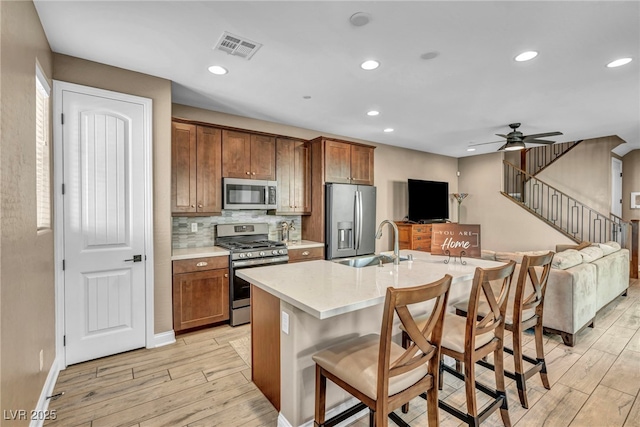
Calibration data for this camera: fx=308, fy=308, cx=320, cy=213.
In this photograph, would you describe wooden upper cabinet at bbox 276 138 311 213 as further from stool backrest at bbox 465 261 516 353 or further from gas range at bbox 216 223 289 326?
stool backrest at bbox 465 261 516 353

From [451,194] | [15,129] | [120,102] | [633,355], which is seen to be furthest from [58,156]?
[451,194]

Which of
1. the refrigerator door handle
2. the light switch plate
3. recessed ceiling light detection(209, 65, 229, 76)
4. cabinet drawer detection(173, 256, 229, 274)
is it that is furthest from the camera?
the refrigerator door handle

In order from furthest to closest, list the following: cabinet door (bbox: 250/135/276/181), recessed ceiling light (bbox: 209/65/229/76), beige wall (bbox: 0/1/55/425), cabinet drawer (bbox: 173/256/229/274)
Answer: cabinet door (bbox: 250/135/276/181) < cabinet drawer (bbox: 173/256/229/274) < recessed ceiling light (bbox: 209/65/229/76) < beige wall (bbox: 0/1/55/425)

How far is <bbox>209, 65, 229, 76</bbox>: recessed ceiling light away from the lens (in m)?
2.83

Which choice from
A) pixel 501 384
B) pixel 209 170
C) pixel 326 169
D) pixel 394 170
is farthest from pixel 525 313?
pixel 394 170

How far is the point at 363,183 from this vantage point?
513cm

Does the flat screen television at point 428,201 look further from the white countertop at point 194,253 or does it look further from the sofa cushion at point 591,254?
the white countertop at point 194,253

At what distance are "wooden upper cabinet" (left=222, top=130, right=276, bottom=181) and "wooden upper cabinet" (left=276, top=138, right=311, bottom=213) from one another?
0.14 metres

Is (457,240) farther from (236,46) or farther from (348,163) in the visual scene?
(348,163)

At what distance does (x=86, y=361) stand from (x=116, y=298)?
1.91 feet

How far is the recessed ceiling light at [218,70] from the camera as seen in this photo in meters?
2.83

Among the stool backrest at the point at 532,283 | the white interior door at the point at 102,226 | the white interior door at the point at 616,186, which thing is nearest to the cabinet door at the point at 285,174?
the white interior door at the point at 102,226

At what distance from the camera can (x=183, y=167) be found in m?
3.63

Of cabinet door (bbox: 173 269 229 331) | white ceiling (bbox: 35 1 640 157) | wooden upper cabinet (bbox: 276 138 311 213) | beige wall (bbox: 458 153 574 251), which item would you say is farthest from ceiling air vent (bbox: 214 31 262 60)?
beige wall (bbox: 458 153 574 251)
